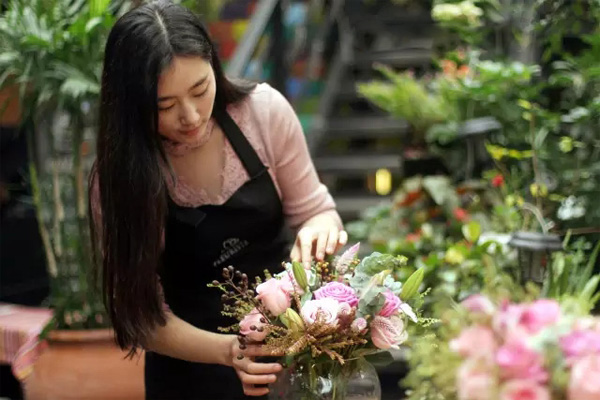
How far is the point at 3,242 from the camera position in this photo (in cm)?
469

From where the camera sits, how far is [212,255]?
5.88 feet

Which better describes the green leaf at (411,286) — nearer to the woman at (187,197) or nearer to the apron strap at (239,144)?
the woman at (187,197)

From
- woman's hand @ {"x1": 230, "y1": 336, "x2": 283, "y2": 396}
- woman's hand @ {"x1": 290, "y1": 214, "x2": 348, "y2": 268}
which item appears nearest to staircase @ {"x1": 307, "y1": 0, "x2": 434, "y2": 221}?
woman's hand @ {"x1": 290, "y1": 214, "x2": 348, "y2": 268}

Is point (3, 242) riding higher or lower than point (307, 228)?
lower

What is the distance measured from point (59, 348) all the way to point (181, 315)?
1.48 metres

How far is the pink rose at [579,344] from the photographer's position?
83 centimetres

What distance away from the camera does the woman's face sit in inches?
60.0

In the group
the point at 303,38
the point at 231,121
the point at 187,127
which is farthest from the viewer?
the point at 303,38

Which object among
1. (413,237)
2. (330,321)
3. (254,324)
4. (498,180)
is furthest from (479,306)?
(413,237)

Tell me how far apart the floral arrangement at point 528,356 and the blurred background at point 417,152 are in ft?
4.20

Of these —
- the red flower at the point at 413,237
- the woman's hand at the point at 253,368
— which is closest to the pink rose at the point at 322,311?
the woman's hand at the point at 253,368

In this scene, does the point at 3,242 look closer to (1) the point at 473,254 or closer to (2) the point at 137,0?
(2) the point at 137,0

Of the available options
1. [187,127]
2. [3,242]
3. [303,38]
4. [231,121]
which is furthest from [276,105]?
[303,38]

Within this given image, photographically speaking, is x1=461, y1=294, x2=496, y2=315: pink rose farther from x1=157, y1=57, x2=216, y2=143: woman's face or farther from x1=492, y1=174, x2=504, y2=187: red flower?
x1=492, y1=174, x2=504, y2=187: red flower
